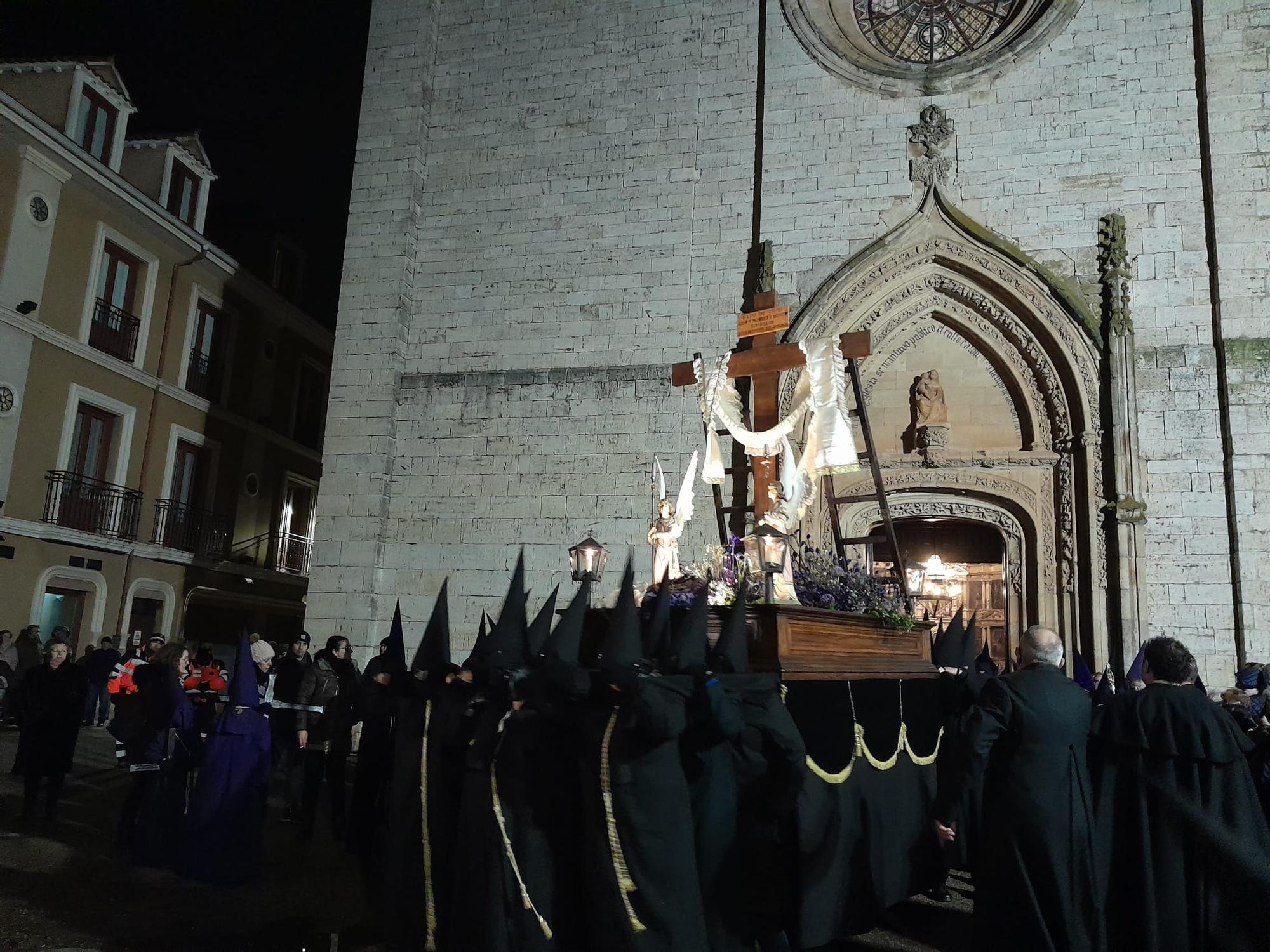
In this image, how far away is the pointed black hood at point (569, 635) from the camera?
4109 mm

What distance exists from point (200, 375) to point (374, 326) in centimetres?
801

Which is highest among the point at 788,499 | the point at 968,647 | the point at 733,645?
the point at 788,499

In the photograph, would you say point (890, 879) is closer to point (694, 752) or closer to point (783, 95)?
point (694, 752)

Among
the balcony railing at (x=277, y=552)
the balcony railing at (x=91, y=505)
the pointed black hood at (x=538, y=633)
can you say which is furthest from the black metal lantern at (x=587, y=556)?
the balcony railing at (x=277, y=552)

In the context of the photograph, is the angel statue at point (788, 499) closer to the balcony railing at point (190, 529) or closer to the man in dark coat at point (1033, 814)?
the man in dark coat at point (1033, 814)

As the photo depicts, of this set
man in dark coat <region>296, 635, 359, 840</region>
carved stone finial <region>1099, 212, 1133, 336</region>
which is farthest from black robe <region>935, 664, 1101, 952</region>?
carved stone finial <region>1099, 212, 1133, 336</region>

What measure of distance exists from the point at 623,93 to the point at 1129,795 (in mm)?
10129

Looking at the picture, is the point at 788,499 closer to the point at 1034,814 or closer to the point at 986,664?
the point at 986,664

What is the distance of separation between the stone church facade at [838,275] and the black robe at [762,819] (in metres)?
6.26

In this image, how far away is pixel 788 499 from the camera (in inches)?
288

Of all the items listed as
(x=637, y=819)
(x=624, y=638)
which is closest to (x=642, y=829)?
(x=637, y=819)

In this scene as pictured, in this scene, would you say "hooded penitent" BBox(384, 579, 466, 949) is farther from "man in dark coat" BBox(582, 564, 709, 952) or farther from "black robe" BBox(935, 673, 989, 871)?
"black robe" BBox(935, 673, 989, 871)

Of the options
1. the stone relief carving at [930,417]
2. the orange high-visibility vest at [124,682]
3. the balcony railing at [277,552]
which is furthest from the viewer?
the balcony railing at [277,552]

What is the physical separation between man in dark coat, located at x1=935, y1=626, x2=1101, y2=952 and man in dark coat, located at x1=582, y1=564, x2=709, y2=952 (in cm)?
128
